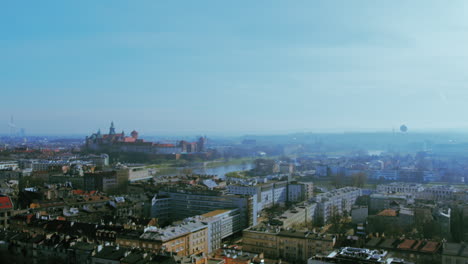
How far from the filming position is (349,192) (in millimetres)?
14391

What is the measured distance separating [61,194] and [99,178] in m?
4.49

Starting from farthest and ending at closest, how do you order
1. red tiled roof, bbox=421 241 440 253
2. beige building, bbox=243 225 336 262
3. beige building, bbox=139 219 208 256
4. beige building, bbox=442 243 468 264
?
1. beige building, bbox=243 225 336 262
2. red tiled roof, bbox=421 241 440 253
3. beige building, bbox=139 219 208 256
4. beige building, bbox=442 243 468 264

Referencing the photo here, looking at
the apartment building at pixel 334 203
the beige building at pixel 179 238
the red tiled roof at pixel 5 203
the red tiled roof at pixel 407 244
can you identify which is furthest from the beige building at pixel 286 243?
the red tiled roof at pixel 5 203

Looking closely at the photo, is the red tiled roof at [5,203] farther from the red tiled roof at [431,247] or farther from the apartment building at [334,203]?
the red tiled roof at [431,247]

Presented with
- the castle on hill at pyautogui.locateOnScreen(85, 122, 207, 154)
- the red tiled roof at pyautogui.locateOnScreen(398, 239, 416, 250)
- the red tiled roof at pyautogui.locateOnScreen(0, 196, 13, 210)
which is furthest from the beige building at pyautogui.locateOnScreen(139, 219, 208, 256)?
the castle on hill at pyautogui.locateOnScreen(85, 122, 207, 154)

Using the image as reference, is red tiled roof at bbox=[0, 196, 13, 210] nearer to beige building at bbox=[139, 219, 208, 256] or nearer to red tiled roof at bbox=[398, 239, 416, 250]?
beige building at bbox=[139, 219, 208, 256]

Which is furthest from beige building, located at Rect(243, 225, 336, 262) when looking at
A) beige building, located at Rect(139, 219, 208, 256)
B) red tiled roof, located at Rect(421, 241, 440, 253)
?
red tiled roof, located at Rect(421, 241, 440, 253)

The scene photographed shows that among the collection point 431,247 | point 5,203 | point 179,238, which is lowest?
point 431,247

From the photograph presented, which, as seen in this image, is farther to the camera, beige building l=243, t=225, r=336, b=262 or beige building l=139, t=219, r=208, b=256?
beige building l=243, t=225, r=336, b=262

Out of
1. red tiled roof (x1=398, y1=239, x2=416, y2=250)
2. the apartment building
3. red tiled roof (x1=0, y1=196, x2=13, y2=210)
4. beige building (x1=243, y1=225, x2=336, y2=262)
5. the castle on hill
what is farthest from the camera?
the castle on hill

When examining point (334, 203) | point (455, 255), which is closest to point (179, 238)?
point (455, 255)

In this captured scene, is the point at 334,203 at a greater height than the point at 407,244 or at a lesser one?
lesser

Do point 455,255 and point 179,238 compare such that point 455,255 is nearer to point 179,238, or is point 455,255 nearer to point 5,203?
Answer: point 179,238

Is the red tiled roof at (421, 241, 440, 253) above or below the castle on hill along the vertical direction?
below
